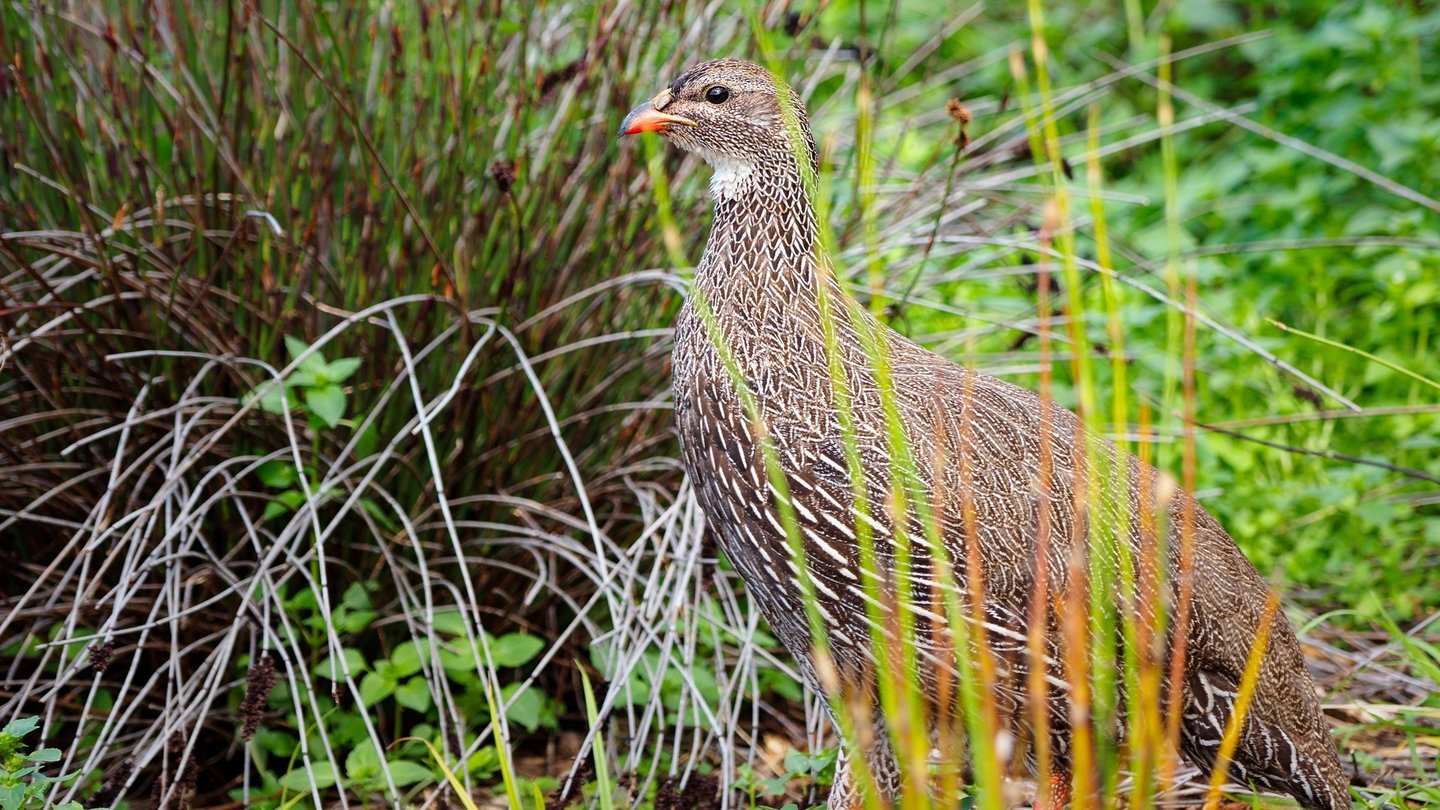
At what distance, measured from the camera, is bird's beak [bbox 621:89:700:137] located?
2.91 metres

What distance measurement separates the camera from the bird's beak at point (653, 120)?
2914 millimetres

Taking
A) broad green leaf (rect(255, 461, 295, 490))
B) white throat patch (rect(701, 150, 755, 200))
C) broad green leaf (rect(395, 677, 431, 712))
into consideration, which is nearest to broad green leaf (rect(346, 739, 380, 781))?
broad green leaf (rect(395, 677, 431, 712))

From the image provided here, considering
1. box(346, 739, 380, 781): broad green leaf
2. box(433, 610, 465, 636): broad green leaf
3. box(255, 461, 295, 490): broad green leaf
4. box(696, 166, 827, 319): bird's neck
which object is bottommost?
box(346, 739, 380, 781): broad green leaf

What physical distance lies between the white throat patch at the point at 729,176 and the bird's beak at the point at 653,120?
3.5 inches

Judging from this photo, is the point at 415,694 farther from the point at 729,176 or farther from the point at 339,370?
the point at 729,176

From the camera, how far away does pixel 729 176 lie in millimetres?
2902

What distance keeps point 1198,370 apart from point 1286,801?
1870 mm

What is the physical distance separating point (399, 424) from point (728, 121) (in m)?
1.14

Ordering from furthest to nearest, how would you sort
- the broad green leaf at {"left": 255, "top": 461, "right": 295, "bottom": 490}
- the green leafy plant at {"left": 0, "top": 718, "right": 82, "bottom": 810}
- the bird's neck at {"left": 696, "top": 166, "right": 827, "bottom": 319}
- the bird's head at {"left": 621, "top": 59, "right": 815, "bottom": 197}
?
1. the broad green leaf at {"left": 255, "top": 461, "right": 295, "bottom": 490}
2. the bird's head at {"left": 621, "top": 59, "right": 815, "bottom": 197}
3. the bird's neck at {"left": 696, "top": 166, "right": 827, "bottom": 319}
4. the green leafy plant at {"left": 0, "top": 718, "right": 82, "bottom": 810}

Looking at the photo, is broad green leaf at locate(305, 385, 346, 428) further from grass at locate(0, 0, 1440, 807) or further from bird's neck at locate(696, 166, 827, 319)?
bird's neck at locate(696, 166, 827, 319)

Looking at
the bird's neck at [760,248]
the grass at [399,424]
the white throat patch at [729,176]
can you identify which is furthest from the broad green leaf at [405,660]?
the white throat patch at [729,176]

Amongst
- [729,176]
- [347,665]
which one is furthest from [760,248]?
[347,665]

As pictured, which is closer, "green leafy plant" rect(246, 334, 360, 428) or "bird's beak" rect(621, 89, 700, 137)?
"bird's beak" rect(621, 89, 700, 137)

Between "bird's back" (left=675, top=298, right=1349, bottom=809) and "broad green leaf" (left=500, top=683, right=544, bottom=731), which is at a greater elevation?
"bird's back" (left=675, top=298, right=1349, bottom=809)
